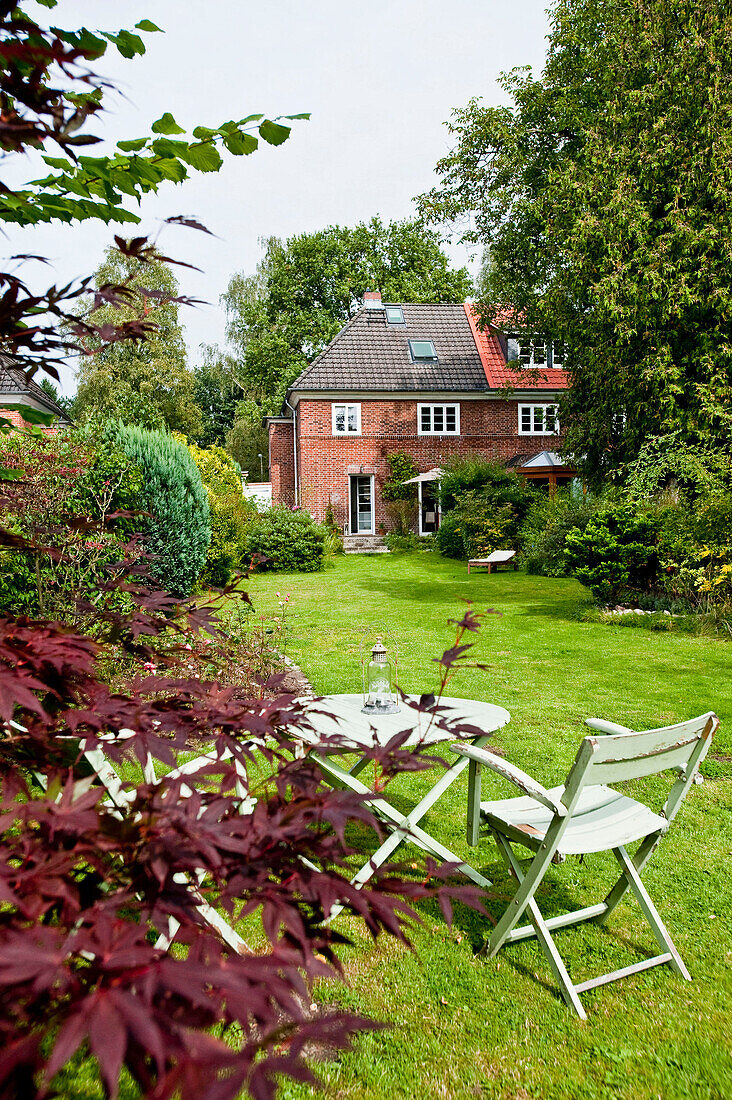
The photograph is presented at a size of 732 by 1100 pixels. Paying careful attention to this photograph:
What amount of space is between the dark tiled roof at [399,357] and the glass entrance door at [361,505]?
313 cm

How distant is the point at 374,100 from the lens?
498cm

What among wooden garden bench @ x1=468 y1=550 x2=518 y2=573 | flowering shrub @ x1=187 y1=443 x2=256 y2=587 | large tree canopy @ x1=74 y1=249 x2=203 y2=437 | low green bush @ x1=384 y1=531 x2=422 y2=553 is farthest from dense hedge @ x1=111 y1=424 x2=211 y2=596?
large tree canopy @ x1=74 y1=249 x2=203 y2=437

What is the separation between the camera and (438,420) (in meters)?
27.0

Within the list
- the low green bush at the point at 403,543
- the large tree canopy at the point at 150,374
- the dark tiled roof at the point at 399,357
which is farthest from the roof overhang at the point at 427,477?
the large tree canopy at the point at 150,374

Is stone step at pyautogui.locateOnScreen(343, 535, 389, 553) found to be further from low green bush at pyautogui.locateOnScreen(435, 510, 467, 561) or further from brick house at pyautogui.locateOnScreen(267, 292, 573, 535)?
low green bush at pyautogui.locateOnScreen(435, 510, 467, 561)

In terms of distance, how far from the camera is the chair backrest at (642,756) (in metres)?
2.69

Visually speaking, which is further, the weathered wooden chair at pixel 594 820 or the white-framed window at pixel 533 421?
the white-framed window at pixel 533 421

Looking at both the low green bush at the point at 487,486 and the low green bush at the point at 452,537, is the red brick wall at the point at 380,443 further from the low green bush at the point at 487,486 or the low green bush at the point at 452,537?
the low green bush at the point at 452,537

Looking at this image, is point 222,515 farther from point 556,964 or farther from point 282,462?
point 556,964

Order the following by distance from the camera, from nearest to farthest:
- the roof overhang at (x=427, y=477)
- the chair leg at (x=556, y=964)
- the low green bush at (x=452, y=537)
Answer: the chair leg at (x=556, y=964) < the low green bush at (x=452, y=537) < the roof overhang at (x=427, y=477)

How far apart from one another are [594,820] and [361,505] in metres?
23.4

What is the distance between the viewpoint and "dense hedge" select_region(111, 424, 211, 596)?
32.7 ft

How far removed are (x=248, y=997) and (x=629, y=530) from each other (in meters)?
11.7

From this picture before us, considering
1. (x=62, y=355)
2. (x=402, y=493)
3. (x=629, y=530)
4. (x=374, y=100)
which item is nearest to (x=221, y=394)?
(x=402, y=493)
